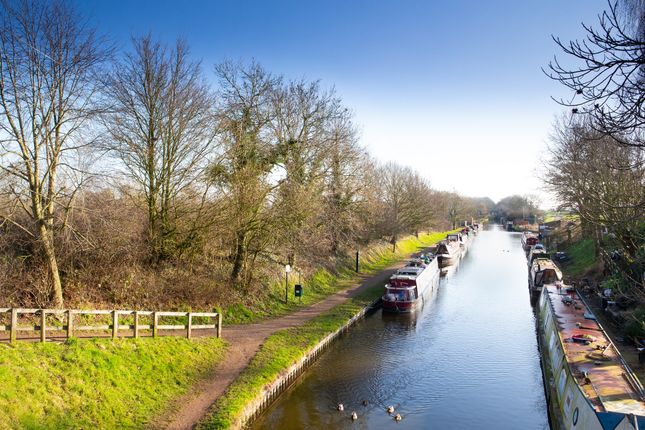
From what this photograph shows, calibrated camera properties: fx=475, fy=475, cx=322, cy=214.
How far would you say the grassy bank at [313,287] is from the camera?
20.1 m

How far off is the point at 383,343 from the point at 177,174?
35.7ft

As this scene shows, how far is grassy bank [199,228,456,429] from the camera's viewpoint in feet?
37.5

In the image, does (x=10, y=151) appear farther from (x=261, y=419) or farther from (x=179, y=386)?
(x=261, y=419)

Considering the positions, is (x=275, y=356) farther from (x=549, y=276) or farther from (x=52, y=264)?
(x=549, y=276)

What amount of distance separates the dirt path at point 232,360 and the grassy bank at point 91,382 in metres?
0.47

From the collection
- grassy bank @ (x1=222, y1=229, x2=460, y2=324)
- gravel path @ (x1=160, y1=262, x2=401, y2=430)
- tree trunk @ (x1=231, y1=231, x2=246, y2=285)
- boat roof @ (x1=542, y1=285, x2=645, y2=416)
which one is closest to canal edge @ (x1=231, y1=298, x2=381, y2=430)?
gravel path @ (x1=160, y1=262, x2=401, y2=430)

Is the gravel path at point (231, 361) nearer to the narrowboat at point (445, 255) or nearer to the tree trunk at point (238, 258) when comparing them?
the tree trunk at point (238, 258)

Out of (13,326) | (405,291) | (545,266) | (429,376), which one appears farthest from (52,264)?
(545,266)

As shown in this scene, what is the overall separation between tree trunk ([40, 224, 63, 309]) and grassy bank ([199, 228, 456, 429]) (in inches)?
237

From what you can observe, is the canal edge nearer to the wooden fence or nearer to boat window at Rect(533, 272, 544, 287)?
the wooden fence

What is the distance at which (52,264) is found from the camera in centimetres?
1394

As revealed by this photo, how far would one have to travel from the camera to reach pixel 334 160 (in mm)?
30250

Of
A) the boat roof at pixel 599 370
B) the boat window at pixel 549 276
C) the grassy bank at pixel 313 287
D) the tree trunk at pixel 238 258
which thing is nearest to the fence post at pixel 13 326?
the grassy bank at pixel 313 287

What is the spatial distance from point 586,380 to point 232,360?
9.75 meters
